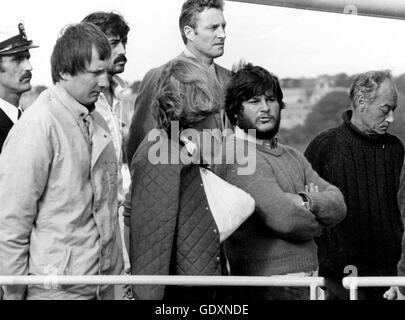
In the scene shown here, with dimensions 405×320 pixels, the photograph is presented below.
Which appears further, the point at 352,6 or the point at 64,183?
the point at 352,6

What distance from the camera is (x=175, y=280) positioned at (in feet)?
12.4

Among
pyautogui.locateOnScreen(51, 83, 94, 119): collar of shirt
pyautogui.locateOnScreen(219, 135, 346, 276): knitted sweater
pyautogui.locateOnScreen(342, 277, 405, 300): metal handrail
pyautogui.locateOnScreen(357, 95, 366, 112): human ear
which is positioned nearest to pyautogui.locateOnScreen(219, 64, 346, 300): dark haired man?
pyautogui.locateOnScreen(219, 135, 346, 276): knitted sweater

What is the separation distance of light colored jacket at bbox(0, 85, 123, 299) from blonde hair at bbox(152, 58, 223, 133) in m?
0.26

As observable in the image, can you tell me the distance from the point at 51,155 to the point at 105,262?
0.45 m

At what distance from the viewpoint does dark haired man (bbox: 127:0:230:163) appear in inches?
163

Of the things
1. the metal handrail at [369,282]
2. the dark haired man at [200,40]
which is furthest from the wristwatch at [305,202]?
the dark haired man at [200,40]

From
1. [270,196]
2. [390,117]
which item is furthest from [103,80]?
[390,117]

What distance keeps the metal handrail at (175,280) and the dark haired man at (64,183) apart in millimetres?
65

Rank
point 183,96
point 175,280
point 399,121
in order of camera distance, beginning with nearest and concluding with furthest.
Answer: point 175,280, point 183,96, point 399,121

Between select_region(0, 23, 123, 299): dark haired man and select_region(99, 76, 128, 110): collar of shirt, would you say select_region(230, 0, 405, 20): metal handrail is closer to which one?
select_region(99, 76, 128, 110): collar of shirt

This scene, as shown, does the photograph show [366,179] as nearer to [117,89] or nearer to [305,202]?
[305,202]

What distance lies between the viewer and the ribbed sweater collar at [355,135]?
423 centimetres

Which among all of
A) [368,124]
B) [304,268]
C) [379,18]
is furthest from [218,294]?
[379,18]

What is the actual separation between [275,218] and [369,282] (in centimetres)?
45
